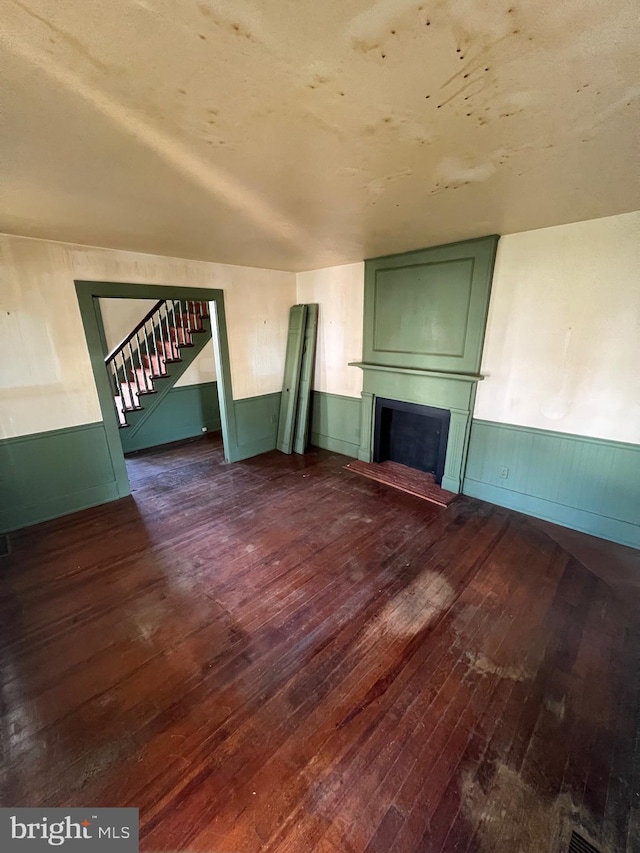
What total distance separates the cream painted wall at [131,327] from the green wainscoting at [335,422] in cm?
200

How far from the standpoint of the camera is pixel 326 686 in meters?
1.74

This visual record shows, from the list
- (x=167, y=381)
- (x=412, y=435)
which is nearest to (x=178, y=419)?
(x=167, y=381)

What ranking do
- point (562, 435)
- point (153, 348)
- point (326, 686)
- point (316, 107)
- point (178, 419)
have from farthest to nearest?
point (178, 419) → point (153, 348) → point (562, 435) → point (326, 686) → point (316, 107)

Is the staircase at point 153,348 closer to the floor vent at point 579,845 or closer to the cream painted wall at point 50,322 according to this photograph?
the cream painted wall at point 50,322

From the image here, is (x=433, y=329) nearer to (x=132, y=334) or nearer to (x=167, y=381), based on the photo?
(x=167, y=381)

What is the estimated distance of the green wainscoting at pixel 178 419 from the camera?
16.9 ft

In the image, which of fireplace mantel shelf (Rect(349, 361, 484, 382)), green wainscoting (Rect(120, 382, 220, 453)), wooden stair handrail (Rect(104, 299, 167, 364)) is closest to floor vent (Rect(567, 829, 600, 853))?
fireplace mantel shelf (Rect(349, 361, 484, 382))

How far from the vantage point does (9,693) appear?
172cm

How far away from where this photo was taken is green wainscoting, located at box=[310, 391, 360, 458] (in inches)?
185

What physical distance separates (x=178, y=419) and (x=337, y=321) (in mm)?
3034

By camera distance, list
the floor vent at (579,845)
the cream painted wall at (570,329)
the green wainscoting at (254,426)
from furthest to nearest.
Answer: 1. the green wainscoting at (254,426)
2. the cream painted wall at (570,329)
3. the floor vent at (579,845)

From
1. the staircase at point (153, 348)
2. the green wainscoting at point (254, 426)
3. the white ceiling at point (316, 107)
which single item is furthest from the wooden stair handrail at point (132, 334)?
the white ceiling at point (316, 107)

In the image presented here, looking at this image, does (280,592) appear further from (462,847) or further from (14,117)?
(14,117)

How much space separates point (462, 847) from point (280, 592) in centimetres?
A: 143
